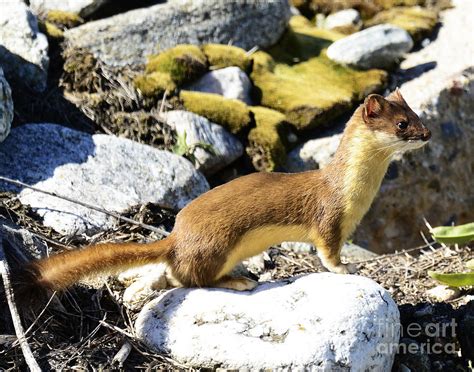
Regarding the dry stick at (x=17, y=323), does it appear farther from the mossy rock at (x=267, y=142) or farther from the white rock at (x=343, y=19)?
the white rock at (x=343, y=19)

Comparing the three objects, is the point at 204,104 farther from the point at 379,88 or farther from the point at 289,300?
the point at 289,300

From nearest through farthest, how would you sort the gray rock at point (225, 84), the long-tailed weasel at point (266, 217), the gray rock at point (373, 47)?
the long-tailed weasel at point (266, 217)
the gray rock at point (225, 84)
the gray rock at point (373, 47)

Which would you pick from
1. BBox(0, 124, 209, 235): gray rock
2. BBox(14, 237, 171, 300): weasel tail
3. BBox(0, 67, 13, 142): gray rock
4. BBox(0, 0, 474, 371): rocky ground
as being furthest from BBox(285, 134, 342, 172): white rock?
BBox(14, 237, 171, 300): weasel tail

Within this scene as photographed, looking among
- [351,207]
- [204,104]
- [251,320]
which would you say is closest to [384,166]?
[351,207]

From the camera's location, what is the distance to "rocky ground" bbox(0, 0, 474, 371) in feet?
13.4

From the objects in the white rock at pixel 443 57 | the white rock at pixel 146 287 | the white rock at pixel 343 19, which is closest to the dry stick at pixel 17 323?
the white rock at pixel 146 287

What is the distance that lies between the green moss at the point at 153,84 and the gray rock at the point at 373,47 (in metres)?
2.15

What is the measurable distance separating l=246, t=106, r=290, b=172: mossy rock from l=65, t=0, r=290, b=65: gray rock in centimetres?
119

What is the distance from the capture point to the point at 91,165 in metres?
5.79

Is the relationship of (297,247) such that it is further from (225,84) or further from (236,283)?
(225,84)

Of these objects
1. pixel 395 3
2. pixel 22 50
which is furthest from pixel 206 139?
pixel 395 3

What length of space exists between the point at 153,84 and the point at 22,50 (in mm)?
1254

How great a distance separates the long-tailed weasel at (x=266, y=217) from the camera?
417 centimetres

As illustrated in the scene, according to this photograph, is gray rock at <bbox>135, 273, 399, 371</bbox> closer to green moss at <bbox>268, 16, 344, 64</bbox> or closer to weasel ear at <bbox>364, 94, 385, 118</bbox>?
weasel ear at <bbox>364, 94, 385, 118</bbox>
